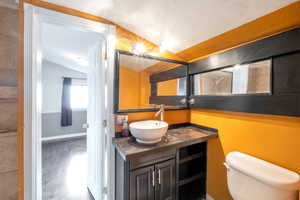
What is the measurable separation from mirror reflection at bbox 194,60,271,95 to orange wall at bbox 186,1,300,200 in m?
0.25

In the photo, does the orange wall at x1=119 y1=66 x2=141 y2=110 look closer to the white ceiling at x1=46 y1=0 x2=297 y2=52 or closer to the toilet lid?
the white ceiling at x1=46 y1=0 x2=297 y2=52

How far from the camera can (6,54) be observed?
1.06m

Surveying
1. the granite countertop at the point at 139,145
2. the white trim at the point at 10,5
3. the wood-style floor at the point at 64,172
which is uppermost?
the white trim at the point at 10,5

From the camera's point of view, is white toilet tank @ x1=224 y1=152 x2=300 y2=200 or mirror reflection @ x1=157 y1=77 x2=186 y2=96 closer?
white toilet tank @ x1=224 y1=152 x2=300 y2=200

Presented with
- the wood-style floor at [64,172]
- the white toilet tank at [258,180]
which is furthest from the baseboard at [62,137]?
the white toilet tank at [258,180]

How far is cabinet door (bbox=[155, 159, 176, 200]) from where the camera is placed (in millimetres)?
1204

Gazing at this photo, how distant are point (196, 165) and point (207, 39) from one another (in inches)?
63.5

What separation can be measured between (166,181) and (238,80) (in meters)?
1.30

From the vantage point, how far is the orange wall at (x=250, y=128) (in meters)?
0.98

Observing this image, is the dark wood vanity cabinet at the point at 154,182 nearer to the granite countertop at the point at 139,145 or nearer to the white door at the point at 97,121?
the granite countertop at the point at 139,145

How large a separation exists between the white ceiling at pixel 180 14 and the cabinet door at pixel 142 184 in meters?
1.47

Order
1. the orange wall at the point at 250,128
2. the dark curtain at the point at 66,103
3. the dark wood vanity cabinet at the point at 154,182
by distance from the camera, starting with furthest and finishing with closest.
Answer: the dark curtain at the point at 66,103 < the dark wood vanity cabinet at the point at 154,182 < the orange wall at the point at 250,128

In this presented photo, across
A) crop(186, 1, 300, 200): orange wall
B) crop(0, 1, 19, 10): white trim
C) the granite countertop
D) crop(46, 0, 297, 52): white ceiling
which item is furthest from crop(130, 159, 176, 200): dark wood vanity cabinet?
crop(0, 1, 19, 10): white trim

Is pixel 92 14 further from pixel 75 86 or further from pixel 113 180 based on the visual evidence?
pixel 75 86
